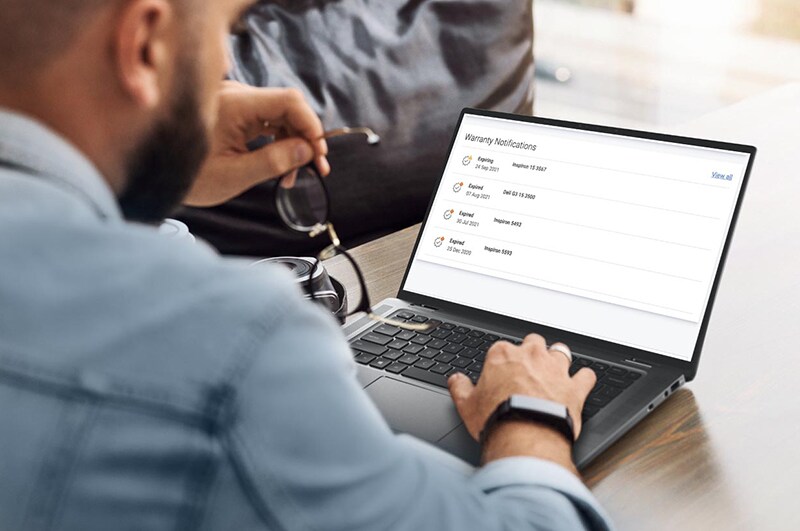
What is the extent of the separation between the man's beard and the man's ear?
26 mm

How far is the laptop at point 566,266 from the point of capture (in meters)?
1.04

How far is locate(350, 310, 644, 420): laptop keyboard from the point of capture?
1.04 metres

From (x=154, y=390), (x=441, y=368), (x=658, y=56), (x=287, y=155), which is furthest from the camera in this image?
(x=658, y=56)

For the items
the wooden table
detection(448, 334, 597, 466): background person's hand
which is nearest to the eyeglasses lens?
the wooden table

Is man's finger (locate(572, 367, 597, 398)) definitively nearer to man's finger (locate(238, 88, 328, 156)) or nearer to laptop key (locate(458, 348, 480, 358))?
laptop key (locate(458, 348, 480, 358))

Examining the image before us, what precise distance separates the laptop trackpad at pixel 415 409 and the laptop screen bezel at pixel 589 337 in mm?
163

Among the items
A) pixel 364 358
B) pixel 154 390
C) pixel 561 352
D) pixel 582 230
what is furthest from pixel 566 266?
pixel 154 390

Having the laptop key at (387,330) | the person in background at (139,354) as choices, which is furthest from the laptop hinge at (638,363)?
the person in background at (139,354)

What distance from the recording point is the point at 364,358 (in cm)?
113

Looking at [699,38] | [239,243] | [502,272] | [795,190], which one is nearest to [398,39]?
[239,243]

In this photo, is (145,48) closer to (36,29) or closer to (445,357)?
(36,29)

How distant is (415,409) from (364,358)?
131 mm

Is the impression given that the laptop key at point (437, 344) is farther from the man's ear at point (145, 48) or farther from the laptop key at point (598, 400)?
the man's ear at point (145, 48)

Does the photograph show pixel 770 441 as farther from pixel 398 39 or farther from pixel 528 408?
pixel 398 39
